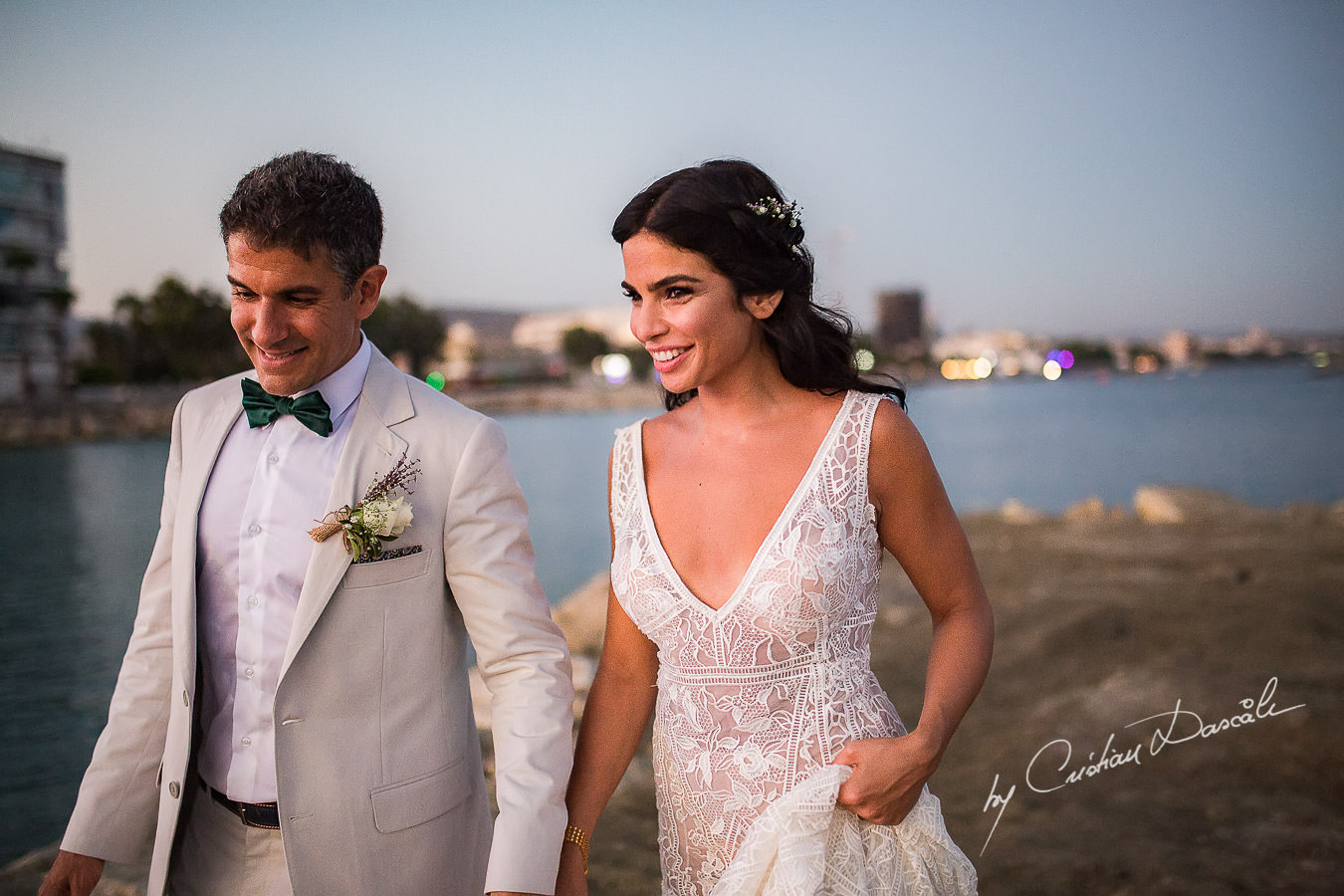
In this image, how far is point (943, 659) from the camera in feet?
6.82

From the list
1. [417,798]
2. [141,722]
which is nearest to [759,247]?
[417,798]

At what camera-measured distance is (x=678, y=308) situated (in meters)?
2.04

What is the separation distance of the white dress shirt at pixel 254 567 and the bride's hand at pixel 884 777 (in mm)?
1143

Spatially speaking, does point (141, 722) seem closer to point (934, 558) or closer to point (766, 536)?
point (766, 536)

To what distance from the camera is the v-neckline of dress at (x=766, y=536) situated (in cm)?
200

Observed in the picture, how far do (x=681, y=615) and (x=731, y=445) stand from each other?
413 millimetres

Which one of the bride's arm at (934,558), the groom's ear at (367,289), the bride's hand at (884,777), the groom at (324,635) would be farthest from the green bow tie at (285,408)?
the bride's hand at (884,777)

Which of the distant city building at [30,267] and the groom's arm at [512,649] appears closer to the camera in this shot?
the groom's arm at [512,649]

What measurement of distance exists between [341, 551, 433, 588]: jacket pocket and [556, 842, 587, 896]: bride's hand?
63 cm

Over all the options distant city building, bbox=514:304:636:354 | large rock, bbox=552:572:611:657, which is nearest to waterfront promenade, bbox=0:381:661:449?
large rock, bbox=552:572:611:657

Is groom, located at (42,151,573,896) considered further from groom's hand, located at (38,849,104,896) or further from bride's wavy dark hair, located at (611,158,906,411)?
bride's wavy dark hair, located at (611,158,906,411)

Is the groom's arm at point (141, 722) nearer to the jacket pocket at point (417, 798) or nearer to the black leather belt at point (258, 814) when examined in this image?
the black leather belt at point (258, 814)

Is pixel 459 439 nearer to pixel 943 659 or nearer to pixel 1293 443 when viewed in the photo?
pixel 943 659

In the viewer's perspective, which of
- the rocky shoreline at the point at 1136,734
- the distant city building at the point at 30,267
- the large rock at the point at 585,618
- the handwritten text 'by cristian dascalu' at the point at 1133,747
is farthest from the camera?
the distant city building at the point at 30,267
